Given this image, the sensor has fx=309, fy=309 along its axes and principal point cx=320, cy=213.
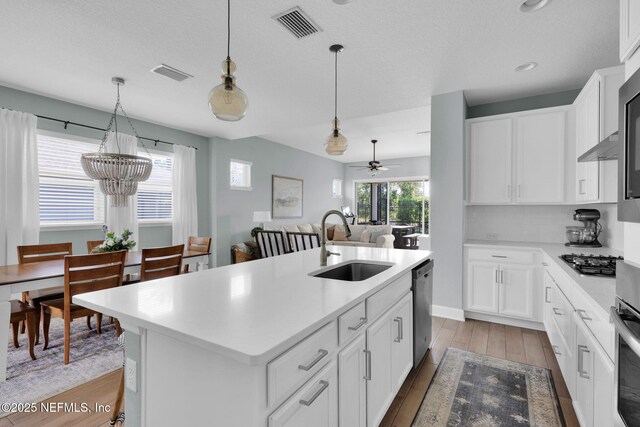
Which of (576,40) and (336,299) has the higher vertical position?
(576,40)

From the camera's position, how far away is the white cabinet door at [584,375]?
143 centimetres

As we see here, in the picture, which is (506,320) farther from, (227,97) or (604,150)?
(227,97)

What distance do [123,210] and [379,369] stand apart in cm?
423

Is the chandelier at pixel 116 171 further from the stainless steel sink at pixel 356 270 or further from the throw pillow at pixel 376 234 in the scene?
the throw pillow at pixel 376 234

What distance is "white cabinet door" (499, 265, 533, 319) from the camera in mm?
3178

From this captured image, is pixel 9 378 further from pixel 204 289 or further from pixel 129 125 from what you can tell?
pixel 129 125

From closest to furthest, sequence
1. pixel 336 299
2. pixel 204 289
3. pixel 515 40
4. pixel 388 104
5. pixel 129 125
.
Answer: pixel 336 299 → pixel 204 289 → pixel 515 40 → pixel 388 104 → pixel 129 125

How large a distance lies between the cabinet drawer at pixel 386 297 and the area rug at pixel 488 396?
2.44 feet

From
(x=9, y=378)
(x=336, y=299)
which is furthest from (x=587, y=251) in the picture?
(x=9, y=378)

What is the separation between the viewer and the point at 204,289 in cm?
151

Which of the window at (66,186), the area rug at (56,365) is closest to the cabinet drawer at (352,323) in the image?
the area rug at (56,365)

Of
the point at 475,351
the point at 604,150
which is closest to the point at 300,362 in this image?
the point at 604,150

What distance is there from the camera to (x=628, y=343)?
88 centimetres

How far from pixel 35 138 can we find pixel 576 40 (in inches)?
217
